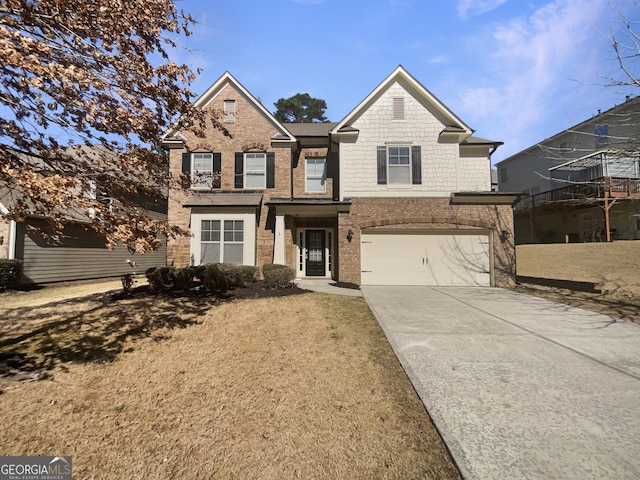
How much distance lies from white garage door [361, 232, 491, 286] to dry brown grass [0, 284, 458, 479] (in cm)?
631

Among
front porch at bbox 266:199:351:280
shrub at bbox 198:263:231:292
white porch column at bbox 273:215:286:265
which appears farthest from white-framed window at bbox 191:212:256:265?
shrub at bbox 198:263:231:292

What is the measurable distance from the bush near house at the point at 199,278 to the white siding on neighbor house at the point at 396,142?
18.9 feet

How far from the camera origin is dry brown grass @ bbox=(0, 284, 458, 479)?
2.73 meters

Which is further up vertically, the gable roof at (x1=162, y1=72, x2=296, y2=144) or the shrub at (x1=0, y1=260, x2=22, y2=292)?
the gable roof at (x1=162, y1=72, x2=296, y2=144)

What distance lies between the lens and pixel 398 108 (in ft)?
44.0

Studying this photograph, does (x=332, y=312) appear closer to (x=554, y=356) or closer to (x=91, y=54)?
(x=554, y=356)

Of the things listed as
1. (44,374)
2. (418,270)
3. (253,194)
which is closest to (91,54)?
(44,374)

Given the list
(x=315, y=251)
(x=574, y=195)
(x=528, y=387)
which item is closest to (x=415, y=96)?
(x=315, y=251)

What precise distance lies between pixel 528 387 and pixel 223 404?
3963 mm

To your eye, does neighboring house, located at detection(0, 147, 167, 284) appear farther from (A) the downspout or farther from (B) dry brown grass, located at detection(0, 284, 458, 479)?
(B) dry brown grass, located at detection(0, 284, 458, 479)

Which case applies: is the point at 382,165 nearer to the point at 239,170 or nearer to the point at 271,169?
the point at 271,169

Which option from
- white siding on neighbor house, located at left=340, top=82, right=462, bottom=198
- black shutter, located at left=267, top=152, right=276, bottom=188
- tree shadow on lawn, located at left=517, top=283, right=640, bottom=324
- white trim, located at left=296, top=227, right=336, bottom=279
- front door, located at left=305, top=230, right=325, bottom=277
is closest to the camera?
tree shadow on lawn, located at left=517, top=283, right=640, bottom=324

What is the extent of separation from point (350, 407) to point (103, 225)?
4163mm

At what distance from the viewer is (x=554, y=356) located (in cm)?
498
